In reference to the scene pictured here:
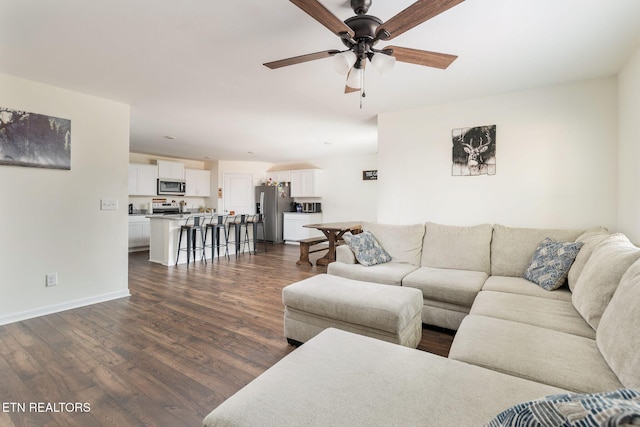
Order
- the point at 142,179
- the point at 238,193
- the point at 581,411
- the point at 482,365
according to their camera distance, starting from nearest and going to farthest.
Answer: the point at 581,411
the point at 482,365
the point at 142,179
the point at 238,193

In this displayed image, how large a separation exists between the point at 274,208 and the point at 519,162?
6.17 meters

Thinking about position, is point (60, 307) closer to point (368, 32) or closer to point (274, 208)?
point (368, 32)

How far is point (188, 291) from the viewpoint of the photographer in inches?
152

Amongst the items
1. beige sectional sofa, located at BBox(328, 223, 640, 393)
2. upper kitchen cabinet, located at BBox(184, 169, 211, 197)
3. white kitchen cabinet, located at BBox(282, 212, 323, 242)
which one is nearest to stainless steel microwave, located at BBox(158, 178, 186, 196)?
upper kitchen cabinet, located at BBox(184, 169, 211, 197)

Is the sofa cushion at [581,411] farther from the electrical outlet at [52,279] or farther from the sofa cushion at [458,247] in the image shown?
the electrical outlet at [52,279]

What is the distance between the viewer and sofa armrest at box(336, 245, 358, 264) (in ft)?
11.2

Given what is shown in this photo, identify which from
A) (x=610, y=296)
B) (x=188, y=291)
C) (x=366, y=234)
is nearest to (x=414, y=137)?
(x=366, y=234)

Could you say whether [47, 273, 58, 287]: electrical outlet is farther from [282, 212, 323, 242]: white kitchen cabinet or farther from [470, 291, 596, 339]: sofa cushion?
[282, 212, 323, 242]: white kitchen cabinet

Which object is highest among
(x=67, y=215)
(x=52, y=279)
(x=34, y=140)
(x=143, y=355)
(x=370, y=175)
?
(x=370, y=175)

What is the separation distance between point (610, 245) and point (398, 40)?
200 cm

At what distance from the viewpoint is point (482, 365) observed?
1343 millimetres

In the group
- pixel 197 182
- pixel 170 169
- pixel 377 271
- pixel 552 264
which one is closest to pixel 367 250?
pixel 377 271

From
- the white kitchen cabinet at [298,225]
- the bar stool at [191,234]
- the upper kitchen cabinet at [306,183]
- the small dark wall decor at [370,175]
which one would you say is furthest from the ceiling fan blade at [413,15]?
the white kitchen cabinet at [298,225]

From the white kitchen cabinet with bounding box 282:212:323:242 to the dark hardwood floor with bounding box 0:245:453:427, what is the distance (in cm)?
430
